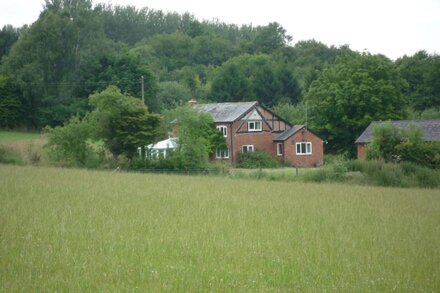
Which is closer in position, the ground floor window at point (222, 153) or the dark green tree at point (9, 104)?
the ground floor window at point (222, 153)

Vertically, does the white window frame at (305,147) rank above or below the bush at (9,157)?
above

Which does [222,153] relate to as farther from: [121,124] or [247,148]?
[121,124]

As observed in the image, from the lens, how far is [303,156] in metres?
59.1

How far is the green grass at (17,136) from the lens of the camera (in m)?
58.5

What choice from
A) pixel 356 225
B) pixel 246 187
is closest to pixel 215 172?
pixel 246 187

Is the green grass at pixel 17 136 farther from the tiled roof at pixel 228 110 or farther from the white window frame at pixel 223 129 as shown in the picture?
the white window frame at pixel 223 129

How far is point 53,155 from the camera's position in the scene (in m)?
43.0

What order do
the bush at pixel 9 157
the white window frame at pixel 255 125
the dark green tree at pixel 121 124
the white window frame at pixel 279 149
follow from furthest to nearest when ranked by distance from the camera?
the white window frame at pixel 279 149
the white window frame at pixel 255 125
the dark green tree at pixel 121 124
the bush at pixel 9 157

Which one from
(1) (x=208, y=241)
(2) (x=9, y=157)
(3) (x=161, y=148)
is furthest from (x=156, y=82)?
(1) (x=208, y=241)

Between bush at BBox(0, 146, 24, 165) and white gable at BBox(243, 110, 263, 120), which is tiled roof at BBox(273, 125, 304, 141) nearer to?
white gable at BBox(243, 110, 263, 120)

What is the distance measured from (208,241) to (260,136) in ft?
145

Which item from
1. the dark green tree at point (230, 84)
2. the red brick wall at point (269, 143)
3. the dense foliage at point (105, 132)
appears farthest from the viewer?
the dark green tree at point (230, 84)

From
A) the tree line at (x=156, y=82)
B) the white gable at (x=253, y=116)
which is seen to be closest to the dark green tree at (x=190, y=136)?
the tree line at (x=156, y=82)

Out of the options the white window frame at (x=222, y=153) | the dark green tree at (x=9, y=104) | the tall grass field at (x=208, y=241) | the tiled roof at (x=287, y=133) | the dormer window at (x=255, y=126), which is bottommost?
the tall grass field at (x=208, y=241)
